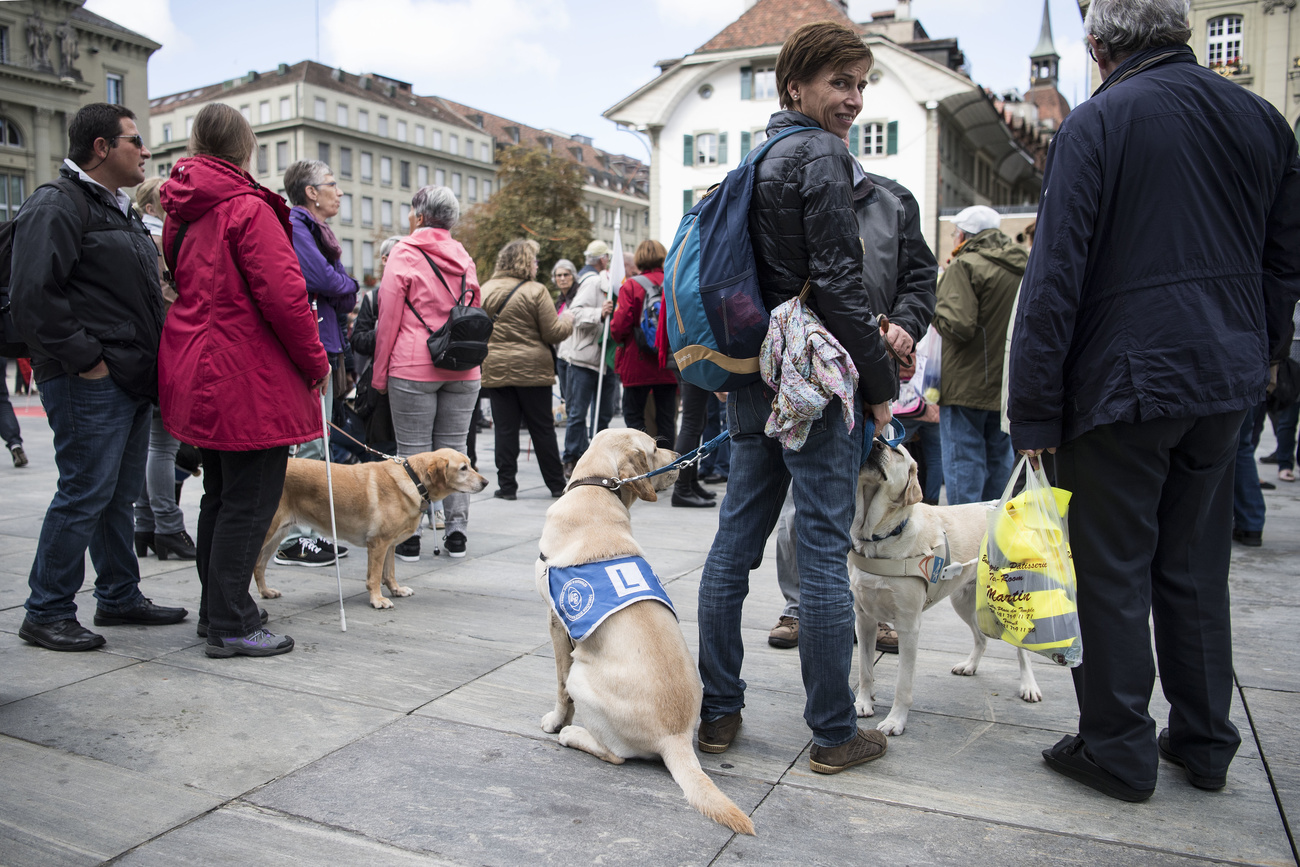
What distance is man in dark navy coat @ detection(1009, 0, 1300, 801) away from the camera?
255cm

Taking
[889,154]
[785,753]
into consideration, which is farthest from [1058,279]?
[889,154]

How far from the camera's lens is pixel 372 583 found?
15.5 ft

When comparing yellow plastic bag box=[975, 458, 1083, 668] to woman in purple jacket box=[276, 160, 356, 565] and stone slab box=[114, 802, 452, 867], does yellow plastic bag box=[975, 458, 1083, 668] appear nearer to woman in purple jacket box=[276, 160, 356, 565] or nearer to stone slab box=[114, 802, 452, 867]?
stone slab box=[114, 802, 452, 867]

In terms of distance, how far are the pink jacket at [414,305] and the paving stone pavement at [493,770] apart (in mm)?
1852

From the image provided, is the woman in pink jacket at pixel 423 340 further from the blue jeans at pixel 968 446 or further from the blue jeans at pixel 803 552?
the blue jeans at pixel 803 552

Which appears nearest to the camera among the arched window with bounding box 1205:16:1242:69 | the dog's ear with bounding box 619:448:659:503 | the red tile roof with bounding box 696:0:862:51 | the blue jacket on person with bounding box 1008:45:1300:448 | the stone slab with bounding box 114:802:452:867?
the stone slab with bounding box 114:802:452:867

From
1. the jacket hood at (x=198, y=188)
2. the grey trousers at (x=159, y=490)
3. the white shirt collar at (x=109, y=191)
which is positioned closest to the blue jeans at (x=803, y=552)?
the jacket hood at (x=198, y=188)

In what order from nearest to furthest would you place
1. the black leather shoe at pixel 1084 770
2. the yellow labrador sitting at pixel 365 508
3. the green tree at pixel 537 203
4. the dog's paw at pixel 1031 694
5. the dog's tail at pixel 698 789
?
1. the dog's tail at pixel 698 789
2. the black leather shoe at pixel 1084 770
3. the dog's paw at pixel 1031 694
4. the yellow labrador sitting at pixel 365 508
5. the green tree at pixel 537 203

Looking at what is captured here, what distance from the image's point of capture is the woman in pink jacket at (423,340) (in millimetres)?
5691

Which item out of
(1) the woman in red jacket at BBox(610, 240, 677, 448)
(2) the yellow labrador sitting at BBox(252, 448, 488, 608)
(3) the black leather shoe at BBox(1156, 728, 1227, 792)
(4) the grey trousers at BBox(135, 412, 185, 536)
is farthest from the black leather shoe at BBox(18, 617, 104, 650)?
(1) the woman in red jacket at BBox(610, 240, 677, 448)

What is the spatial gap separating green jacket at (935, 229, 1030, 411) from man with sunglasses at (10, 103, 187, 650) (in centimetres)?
434

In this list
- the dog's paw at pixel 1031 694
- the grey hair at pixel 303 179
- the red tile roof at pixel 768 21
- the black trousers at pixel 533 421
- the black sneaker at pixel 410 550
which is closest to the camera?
the dog's paw at pixel 1031 694

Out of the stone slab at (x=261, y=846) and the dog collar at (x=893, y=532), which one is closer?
the stone slab at (x=261, y=846)

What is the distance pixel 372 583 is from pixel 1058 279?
3.61m
